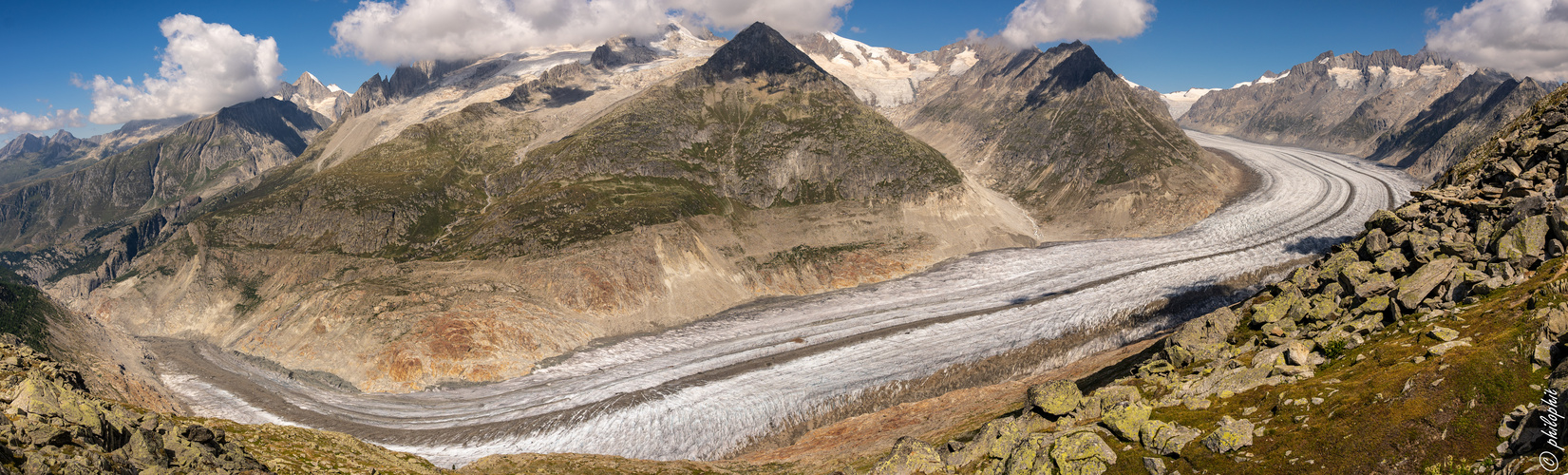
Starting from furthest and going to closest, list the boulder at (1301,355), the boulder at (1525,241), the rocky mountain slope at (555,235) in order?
the rocky mountain slope at (555,235), the boulder at (1525,241), the boulder at (1301,355)

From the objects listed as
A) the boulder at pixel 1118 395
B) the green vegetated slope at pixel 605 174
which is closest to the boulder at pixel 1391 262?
the boulder at pixel 1118 395

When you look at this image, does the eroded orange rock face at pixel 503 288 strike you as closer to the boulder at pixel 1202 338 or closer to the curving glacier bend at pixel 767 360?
the curving glacier bend at pixel 767 360

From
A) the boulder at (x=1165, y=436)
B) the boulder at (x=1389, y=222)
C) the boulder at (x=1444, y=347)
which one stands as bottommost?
the boulder at (x=1165, y=436)

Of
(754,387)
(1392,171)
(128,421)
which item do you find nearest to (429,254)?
(754,387)

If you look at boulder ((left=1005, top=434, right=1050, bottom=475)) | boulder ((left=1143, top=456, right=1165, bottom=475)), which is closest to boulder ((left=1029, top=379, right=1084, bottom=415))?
boulder ((left=1005, top=434, right=1050, bottom=475))

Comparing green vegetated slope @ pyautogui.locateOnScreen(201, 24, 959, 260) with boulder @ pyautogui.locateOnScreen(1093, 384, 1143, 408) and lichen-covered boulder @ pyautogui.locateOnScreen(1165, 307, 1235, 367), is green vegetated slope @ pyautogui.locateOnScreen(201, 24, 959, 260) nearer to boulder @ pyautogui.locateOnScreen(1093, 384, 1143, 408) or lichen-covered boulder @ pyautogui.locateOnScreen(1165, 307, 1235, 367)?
lichen-covered boulder @ pyautogui.locateOnScreen(1165, 307, 1235, 367)

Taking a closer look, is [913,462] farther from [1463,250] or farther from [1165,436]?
[1463,250]
